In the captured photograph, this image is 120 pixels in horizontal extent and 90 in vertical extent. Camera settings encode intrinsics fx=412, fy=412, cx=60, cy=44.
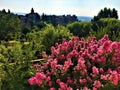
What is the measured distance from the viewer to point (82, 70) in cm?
790

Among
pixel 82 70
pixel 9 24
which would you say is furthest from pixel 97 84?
pixel 9 24

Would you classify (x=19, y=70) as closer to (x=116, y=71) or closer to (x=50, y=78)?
(x=50, y=78)

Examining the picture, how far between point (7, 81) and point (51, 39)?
10.3m

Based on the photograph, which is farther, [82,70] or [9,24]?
Answer: [9,24]

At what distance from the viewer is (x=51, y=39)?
19188 mm

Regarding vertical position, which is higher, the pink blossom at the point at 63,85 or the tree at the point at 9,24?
the pink blossom at the point at 63,85

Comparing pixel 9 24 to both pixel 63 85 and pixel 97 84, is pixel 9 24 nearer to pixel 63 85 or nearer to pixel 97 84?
pixel 63 85

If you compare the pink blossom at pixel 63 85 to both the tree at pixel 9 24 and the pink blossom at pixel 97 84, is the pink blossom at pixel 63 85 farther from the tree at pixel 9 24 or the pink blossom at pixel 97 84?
the tree at pixel 9 24

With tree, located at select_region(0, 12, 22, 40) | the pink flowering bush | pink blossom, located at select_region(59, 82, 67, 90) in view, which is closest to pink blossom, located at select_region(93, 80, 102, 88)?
the pink flowering bush

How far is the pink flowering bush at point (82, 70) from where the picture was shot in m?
7.69

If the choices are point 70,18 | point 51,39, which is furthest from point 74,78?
point 70,18

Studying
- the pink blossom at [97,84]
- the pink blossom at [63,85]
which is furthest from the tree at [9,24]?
the pink blossom at [97,84]

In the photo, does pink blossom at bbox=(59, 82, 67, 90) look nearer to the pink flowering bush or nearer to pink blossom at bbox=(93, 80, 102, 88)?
the pink flowering bush

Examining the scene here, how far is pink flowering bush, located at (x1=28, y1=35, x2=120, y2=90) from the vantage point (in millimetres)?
7690
